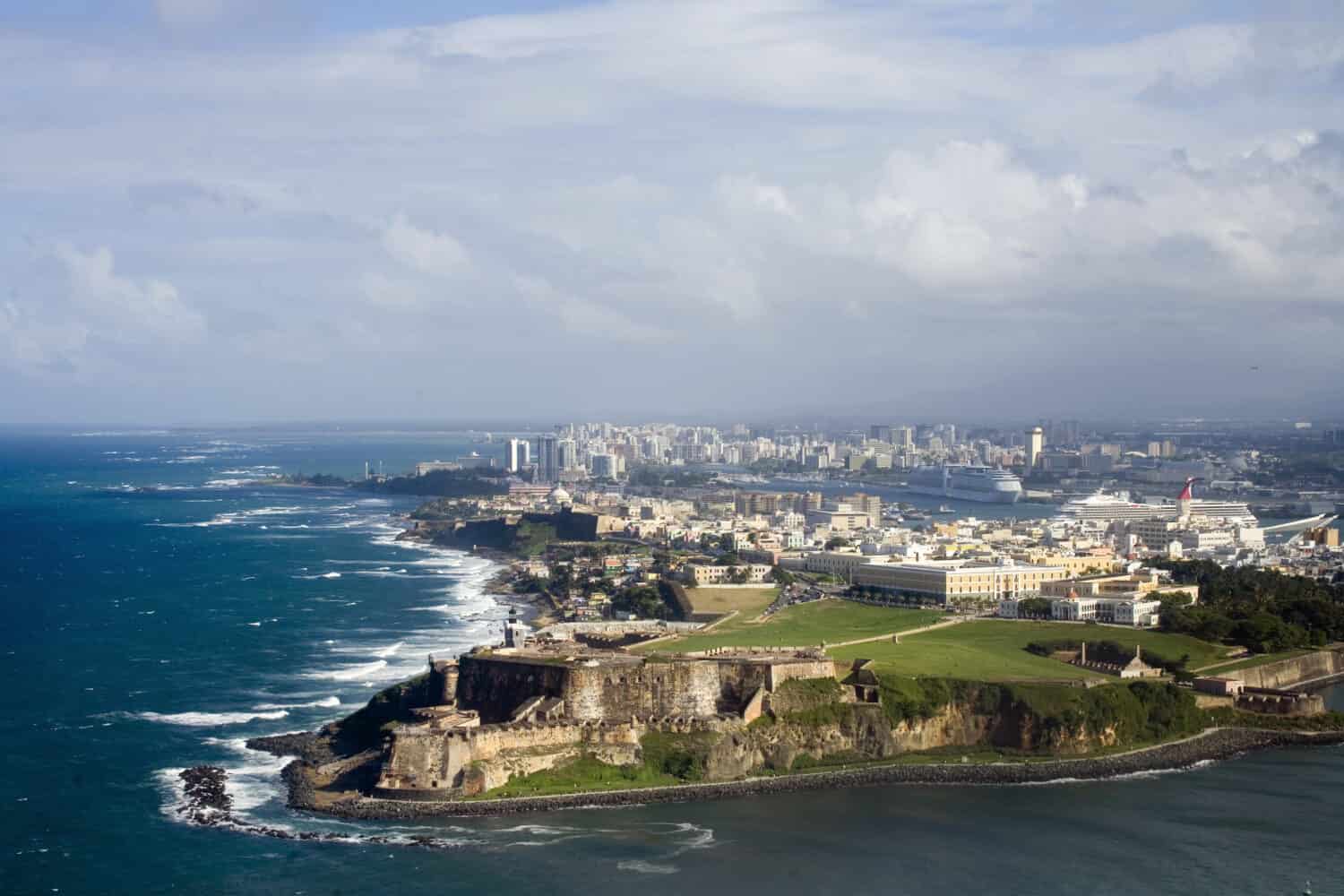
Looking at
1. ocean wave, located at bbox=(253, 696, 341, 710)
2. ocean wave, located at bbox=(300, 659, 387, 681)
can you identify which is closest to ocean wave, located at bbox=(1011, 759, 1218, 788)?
ocean wave, located at bbox=(253, 696, 341, 710)

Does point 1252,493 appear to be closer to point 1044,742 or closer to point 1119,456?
point 1119,456

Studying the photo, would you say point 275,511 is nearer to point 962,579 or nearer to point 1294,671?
point 962,579

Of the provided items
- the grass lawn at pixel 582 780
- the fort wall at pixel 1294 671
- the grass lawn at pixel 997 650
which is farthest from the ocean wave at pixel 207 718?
the fort wall at pixel 1294 671

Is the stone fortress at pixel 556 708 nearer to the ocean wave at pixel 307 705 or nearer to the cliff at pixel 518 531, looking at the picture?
the ocean wave at pixel 307 705

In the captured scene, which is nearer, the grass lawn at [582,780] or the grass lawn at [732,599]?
the grass lawn at [582,780]

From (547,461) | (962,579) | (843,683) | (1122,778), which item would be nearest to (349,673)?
(843,683)

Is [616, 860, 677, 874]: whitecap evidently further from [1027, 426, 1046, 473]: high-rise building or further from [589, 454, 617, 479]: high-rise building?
[1027, 426, 1046, 473]: high-rise building

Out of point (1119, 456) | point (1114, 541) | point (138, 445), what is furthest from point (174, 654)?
point (138, 445)

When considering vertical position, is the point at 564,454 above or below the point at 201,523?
above
